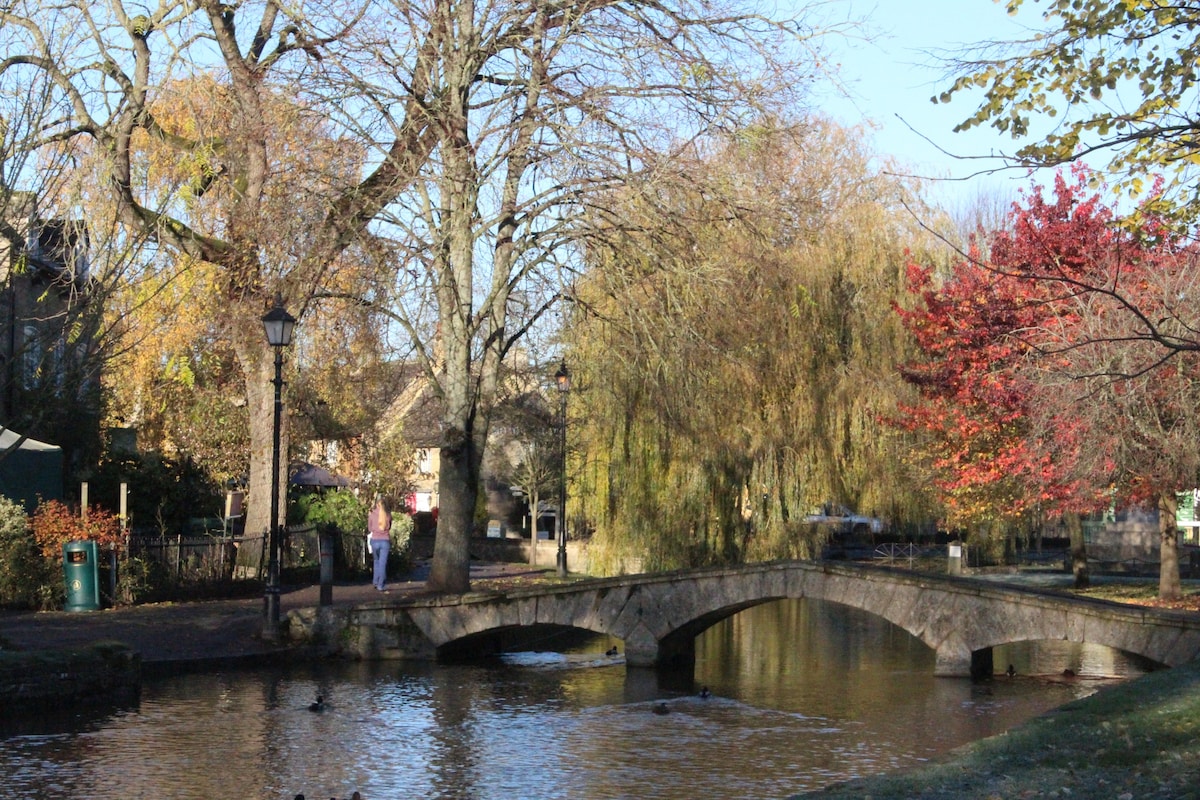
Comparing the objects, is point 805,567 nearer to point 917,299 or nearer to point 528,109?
point 528,109

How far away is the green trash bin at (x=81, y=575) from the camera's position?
843 inches

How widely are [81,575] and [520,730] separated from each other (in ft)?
32.2

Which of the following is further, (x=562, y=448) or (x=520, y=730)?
(x=562, y=448)

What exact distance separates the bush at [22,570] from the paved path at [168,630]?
65cm

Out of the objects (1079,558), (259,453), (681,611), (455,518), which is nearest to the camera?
(681,611)

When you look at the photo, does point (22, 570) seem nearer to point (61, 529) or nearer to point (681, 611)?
point (61, 529)

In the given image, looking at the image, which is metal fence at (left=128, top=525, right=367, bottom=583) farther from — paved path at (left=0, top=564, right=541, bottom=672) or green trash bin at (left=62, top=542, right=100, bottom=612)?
green trash bin at (left=62, top=542, right=100, bottom=612)

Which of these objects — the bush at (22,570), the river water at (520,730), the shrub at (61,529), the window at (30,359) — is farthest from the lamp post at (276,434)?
the bush at (22,570)

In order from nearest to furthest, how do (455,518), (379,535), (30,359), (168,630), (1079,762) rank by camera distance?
1. (1079,762)
2. (168,630)
3. (455,518)
4. (379,535)
5. (30,359)

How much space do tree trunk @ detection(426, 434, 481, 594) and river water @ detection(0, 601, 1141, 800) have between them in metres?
2.11

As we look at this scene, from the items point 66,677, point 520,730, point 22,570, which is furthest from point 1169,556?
point 66,677

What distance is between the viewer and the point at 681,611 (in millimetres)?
19516

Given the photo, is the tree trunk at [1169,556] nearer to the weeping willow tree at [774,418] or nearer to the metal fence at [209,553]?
the weeping willow tree at [774,418]

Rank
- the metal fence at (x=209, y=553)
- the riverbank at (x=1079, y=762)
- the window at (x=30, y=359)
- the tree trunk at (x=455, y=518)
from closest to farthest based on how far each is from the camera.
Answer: the riverbank at (x=1079, y=762), the window at (x=30, y=359), the tree trunk at (x=455, y=518), the metal fence at (x=209, y=553)
